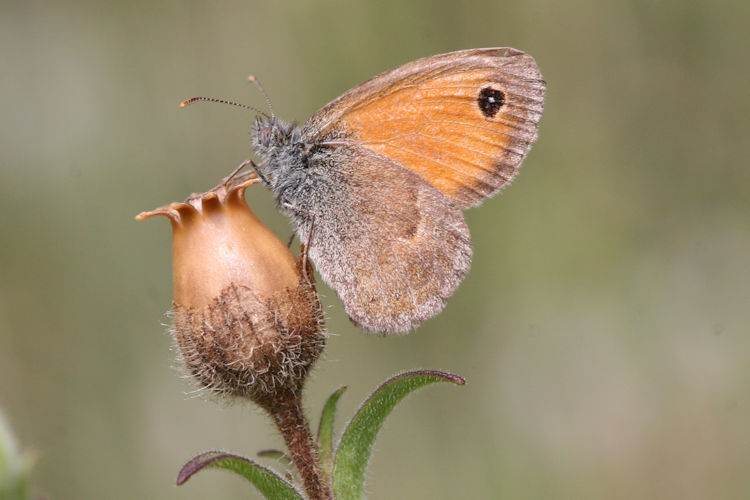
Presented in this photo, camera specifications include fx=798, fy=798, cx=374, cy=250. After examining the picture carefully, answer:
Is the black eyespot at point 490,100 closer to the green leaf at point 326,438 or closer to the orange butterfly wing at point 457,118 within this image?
the orange butterfly wing at point 457,118

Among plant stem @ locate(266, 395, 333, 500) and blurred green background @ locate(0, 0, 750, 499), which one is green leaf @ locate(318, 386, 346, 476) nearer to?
plant stem @ locate(266, 395, 333, 500)

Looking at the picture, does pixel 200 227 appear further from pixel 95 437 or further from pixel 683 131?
pixel 683 131

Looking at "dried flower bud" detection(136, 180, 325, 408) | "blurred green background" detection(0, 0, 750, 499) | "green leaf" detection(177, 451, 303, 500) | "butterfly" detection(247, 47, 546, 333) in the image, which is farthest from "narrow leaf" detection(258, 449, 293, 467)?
"blurred green background" detection(0, 0, 750, 499)

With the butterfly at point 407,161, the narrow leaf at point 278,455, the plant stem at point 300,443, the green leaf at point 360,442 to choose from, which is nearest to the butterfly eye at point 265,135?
the butterfly at point 407,161

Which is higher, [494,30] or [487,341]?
[494,30]

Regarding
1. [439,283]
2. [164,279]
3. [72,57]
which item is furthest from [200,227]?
[72,57]

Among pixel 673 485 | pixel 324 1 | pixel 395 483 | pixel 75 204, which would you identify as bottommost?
pixel 673 485
